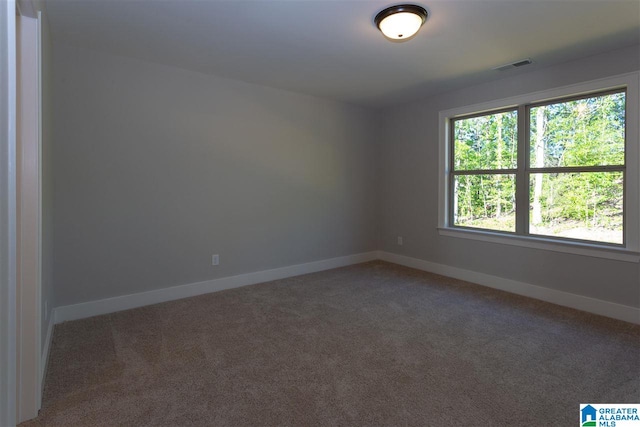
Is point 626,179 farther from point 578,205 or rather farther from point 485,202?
point 485,202

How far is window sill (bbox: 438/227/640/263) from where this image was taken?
3.04m

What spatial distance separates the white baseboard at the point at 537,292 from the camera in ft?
9.92

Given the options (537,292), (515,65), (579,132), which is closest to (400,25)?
(515,65)

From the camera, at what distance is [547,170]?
3.55 metres

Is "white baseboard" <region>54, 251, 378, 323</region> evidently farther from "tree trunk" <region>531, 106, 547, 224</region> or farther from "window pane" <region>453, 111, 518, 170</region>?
"tree trunk" <region>531, 106, 547, 224</region>

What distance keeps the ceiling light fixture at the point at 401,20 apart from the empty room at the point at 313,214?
0.02 meters

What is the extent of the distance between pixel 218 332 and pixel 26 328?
128 cm

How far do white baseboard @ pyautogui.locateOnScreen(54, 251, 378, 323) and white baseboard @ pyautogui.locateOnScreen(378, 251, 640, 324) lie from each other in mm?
1230

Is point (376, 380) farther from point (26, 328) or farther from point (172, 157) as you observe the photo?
point (172, 157)

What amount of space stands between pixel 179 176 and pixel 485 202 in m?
3.68

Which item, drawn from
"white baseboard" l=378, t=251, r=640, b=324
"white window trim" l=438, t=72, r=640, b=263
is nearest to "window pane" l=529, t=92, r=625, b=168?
"white window trim" l=438, t=72, r=640, b=263

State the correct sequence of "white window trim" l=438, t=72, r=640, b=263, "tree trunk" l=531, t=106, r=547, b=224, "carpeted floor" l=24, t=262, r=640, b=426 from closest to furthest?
"carpeted floor" l=24, t=262, r=640, b=426 < "white window trim" l=438, t=72, r=640, b=263 < "tree trunk" l=531, t=106, r=547, b=224

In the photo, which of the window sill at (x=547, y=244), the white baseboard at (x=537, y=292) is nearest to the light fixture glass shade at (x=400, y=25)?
the window sill at (x=547, y=244)

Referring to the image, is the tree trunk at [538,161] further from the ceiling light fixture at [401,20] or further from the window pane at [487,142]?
the ceiling light fixture at [401,20]
